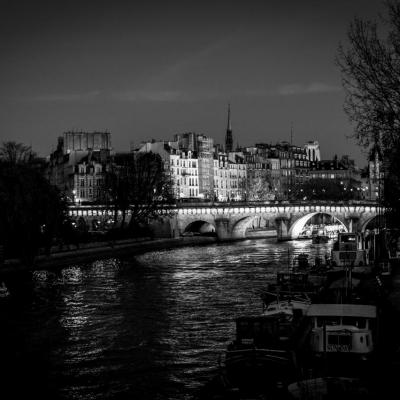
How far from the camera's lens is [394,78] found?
28344 millimetres

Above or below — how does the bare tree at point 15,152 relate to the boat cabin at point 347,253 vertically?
above

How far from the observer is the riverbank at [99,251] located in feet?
213

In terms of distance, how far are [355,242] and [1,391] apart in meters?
39.0

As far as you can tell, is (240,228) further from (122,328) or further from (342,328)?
(342,328)

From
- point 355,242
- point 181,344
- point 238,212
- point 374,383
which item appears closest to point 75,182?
point 238,212

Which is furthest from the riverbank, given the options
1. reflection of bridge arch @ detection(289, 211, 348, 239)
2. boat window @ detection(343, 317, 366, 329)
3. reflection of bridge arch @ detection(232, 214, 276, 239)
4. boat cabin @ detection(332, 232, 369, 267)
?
boat window @ detection(343, 317, 366, 329)

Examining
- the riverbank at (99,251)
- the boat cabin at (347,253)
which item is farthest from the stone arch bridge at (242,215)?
the boat cabin at (347,253)

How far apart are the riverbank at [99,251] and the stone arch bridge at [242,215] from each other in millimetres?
4140

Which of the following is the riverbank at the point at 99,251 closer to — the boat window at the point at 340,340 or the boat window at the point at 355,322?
the boat window at the point at 355,322

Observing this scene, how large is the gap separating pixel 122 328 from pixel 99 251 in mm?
46700

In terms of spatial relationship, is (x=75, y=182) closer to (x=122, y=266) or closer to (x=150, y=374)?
(x=122, y=266)

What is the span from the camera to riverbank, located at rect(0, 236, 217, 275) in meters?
64.9

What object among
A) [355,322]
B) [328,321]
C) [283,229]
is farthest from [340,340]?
[283,229]

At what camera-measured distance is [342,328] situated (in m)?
28.3
